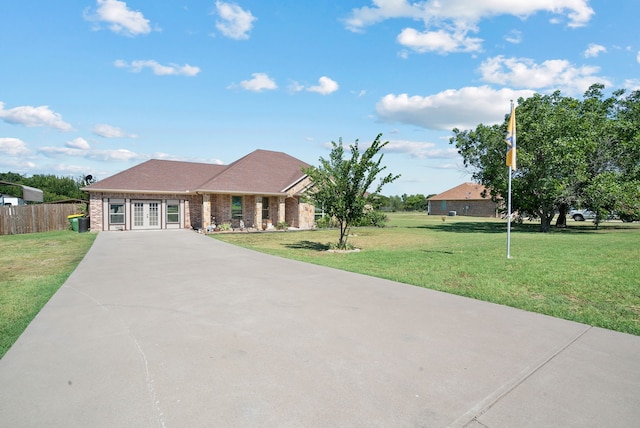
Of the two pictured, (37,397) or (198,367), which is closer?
(37,397)

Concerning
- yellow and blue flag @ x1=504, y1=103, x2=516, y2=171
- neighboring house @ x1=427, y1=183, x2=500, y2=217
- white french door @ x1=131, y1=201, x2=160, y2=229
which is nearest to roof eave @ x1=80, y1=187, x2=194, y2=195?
white french door @ x1=131, y1=201, x2=160, y2=229

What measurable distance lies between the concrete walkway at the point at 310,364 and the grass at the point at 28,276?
28cm

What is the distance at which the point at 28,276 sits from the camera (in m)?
9.09

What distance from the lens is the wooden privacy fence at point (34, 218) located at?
70.2 feet

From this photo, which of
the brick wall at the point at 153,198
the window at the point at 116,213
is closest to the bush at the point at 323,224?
the brick wall at the point at 153,198

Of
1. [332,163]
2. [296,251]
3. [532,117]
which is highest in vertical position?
[532,117]

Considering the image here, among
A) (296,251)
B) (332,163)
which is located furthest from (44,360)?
(332,163)

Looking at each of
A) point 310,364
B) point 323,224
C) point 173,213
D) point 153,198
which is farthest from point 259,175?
point 310,364

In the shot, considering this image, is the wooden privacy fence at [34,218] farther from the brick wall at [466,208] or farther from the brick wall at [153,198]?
the brick wall at [466,208]

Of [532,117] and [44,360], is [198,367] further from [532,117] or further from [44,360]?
[532,117]

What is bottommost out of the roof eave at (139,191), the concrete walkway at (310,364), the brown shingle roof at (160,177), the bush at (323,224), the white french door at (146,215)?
the concrete walkway at (310,364)

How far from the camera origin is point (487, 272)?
9.43 metres

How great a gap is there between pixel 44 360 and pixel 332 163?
12068 mm

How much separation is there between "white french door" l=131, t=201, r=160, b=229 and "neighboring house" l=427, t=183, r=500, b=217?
45.9 meters
